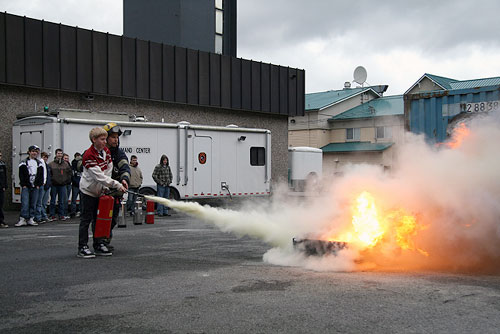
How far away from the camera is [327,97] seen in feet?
162

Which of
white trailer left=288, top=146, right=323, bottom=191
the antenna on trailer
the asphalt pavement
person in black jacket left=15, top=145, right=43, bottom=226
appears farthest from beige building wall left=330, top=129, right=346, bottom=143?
the asphalt pavement

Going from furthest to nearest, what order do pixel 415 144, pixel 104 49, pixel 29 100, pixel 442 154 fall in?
pixel 104 49 → pixel 29 100 → pixel 415 144 → pixel 442 154

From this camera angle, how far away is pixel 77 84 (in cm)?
2161

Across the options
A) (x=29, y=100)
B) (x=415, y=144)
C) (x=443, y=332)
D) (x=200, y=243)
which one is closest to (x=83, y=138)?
(x=29, y=100)

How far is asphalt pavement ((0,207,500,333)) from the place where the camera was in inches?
193

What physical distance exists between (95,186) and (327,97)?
139ft

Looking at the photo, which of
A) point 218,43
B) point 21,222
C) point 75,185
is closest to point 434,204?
point 21,222

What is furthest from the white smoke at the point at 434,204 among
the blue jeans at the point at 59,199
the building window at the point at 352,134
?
the building window at the point at 352,134

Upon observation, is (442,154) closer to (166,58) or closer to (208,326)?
(208,326)

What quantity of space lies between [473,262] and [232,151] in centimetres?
1422

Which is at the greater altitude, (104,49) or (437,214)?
(104,49)

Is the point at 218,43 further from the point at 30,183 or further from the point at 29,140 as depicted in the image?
the point at 30,183

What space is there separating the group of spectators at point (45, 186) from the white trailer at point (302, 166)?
11973 mm

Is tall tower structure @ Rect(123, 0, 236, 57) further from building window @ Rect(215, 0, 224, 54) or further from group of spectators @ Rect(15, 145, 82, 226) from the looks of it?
group of spectators @ Rect(15, 145, 82, 226)
